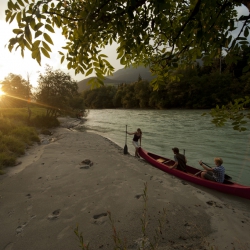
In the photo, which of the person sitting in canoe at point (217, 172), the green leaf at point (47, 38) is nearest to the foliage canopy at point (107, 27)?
the green leaf at point (47, 38)

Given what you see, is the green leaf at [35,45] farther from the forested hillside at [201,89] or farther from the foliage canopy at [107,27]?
the forested hillside at [201,89]

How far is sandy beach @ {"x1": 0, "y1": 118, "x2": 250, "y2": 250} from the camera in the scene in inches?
129

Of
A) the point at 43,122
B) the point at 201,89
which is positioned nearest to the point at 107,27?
the point at 43,122

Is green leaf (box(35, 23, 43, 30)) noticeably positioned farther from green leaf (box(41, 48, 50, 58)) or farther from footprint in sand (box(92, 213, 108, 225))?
footprint in sand (box(92, 213, 108, 225))

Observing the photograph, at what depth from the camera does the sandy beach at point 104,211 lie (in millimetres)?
3289

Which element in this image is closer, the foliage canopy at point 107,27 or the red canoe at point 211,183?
the foliage canopy at point 107,27

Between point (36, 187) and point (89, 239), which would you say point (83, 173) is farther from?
point (89, 239)

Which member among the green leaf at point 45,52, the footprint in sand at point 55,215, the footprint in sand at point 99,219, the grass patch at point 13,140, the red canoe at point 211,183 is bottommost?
the red canoe at point 211,183

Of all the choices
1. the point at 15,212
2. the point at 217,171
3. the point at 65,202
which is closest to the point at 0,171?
the point at 15,212

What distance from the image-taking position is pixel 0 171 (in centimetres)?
618

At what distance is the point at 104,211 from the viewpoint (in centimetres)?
416

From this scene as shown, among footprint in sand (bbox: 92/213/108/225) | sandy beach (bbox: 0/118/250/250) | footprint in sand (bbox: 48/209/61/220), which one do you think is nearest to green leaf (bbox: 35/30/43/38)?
sandy beach (bbox: 0/118/250/250)

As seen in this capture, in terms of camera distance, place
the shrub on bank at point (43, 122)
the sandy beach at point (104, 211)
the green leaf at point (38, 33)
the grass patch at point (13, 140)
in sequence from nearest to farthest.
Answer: the green leaf at point (38, 33) → the sandy beach at point (104, 211) → the grass patch at point (13, 140) → the shrub on bank at point (43, 122)

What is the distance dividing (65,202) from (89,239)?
1560mm
